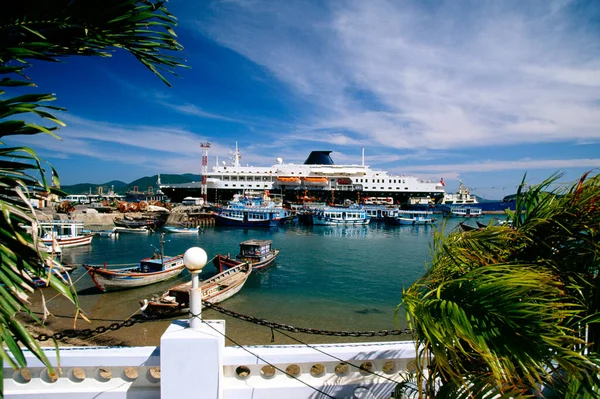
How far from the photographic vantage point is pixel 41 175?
149 centimetres

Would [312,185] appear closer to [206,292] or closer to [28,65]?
[206,292]

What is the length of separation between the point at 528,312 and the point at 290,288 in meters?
14.2

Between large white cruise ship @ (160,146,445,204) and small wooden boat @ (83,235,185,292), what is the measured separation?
145ft

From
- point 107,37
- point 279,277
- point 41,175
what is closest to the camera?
point 41,175

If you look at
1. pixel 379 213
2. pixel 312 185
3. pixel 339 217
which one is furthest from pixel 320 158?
pixel 339 217

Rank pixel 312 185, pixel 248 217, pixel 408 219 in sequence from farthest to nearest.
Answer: pixel 312 185, pixel 408 219, pixel 248 217

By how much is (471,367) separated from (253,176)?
197ft

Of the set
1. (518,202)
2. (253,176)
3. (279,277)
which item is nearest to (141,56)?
(518,202)

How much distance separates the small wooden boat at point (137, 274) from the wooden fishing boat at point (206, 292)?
2.33 m

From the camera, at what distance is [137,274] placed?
551 inches

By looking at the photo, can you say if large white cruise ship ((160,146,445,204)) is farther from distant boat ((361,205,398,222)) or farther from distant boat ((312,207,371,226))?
distant boat ((312,207,371,226))

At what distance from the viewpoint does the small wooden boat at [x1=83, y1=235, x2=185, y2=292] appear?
43.4 ft

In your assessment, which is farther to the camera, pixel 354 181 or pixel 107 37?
pixel 354 181

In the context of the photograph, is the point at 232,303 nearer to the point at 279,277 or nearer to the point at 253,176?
the point at 279,277
